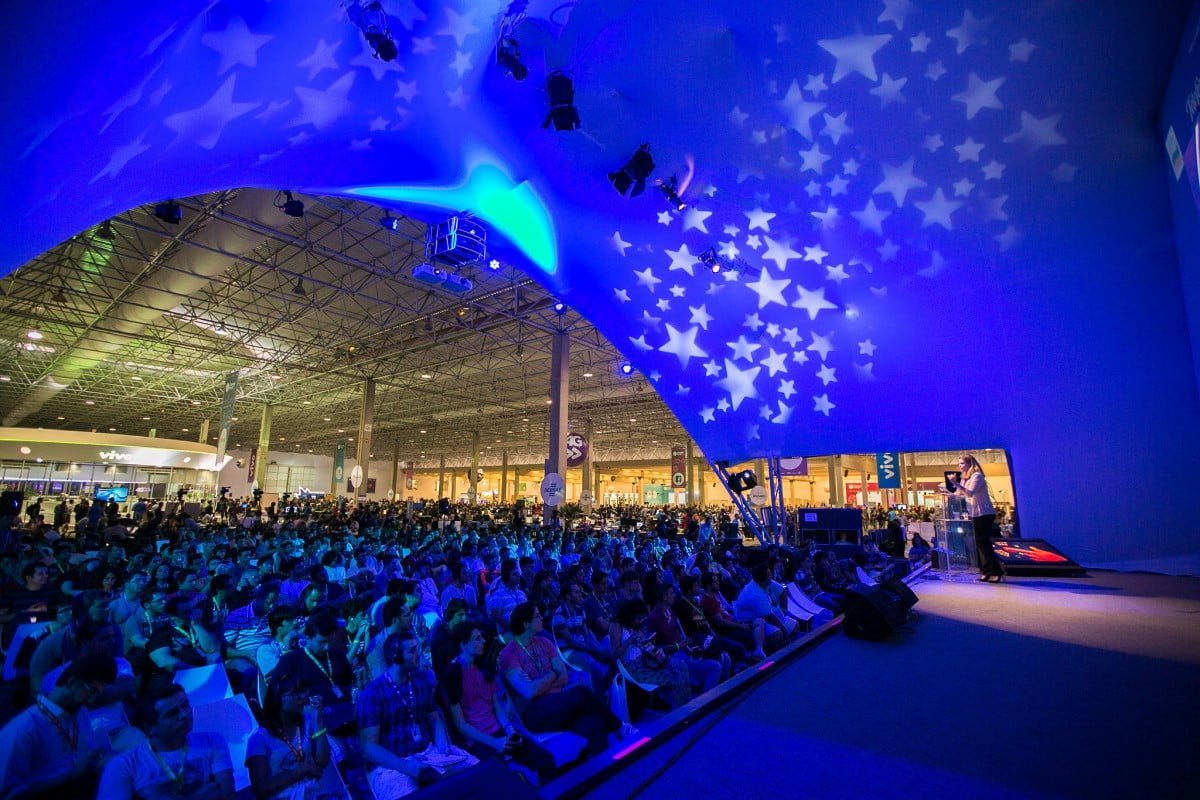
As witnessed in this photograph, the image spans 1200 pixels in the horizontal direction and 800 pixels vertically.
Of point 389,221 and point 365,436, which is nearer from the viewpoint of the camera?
point 389,221

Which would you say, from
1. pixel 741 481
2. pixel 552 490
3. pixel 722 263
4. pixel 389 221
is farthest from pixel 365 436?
pixel 722 263

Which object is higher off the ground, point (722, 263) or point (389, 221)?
point (389, 221)

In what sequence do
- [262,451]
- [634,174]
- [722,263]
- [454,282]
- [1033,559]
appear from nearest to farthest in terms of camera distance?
[634,174], [722,263], [1033,559], [454,282], [262,451]

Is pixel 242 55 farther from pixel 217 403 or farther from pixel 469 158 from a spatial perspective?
pixel 217 403

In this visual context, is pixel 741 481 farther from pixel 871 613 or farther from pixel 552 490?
pixel 871 613

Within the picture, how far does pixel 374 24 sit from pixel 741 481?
33.0 feet

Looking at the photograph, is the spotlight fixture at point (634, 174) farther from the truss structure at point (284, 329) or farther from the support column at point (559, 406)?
the support column at point (559, 406)

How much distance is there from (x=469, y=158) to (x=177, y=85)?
3.27m

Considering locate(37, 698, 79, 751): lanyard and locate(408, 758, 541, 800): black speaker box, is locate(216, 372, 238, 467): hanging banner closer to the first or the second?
locate(37, 698, 79, 751): lanyard

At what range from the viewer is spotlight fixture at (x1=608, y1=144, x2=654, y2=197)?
687cm

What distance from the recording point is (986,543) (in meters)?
8.16

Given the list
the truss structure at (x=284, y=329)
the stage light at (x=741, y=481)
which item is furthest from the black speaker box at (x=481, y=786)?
the truss structure at (x=284, y=329)

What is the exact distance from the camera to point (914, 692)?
3.55 meters

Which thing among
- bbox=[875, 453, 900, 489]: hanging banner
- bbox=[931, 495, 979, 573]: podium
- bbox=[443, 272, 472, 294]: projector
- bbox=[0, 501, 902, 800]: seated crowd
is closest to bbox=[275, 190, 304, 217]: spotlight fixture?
bbox=[443, 272, 472, 294]: projector
